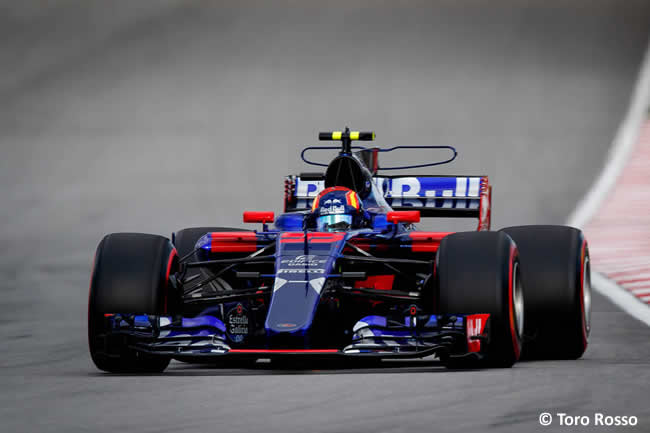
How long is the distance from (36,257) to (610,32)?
19046 millimetres

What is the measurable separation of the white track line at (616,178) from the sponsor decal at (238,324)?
451cm

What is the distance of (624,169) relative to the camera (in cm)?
2322

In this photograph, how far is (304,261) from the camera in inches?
360

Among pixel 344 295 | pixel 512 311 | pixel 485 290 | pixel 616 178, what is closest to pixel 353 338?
pixel 344 295

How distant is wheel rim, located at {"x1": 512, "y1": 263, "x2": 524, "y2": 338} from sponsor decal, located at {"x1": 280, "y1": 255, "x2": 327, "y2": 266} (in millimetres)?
1402

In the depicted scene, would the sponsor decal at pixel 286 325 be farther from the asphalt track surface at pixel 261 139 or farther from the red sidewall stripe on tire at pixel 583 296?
the red sidewall stripe on tire at pixel 583 296

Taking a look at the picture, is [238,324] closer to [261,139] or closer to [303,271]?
[303,271]

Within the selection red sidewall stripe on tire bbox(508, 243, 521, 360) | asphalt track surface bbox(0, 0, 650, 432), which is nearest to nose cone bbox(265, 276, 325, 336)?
asphalt track surface bbox(0, 0, 650, 432)

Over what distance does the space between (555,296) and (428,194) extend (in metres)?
2.71

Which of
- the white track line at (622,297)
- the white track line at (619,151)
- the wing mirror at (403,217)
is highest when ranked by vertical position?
the wing mirror at (403,217)

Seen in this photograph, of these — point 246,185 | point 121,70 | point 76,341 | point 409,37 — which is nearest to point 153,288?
point 76,341

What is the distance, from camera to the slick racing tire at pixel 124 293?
29.4 feet

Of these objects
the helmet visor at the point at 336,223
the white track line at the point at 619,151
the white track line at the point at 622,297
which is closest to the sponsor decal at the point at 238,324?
the helmet visor at the point at 336,223

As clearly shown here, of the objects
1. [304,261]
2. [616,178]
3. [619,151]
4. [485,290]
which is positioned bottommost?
[616,178]
